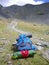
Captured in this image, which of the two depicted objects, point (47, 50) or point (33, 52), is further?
point (47, 50)

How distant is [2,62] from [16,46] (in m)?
2.38

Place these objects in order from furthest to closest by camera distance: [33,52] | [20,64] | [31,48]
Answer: [31,48], [33,52], [20,64]

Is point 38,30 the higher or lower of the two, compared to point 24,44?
higher

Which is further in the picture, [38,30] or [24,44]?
[38,30]

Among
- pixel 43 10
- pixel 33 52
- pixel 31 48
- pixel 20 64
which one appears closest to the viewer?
pixel 20 64

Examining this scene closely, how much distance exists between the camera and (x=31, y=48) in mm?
15836

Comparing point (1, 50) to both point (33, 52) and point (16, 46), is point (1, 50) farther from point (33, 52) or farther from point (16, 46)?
point (33, 52)

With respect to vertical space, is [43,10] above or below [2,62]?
above

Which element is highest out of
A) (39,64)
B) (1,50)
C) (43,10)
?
(43,10)

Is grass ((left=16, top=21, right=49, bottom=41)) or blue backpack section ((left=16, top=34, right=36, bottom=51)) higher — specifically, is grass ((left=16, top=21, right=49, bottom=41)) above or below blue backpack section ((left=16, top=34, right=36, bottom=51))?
above

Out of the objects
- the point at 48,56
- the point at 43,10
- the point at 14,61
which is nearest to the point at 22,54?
the point at 14,61

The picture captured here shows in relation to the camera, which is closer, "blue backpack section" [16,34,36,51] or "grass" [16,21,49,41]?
"blue backpack section" [16,34,36,51]

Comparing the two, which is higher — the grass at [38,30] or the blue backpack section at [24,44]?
the grass at [38,30]

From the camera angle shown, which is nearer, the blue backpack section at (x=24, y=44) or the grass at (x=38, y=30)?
the blue backpack section at (x=24, y=44)
